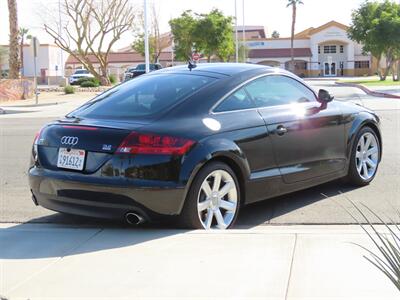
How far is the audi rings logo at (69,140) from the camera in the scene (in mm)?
5465

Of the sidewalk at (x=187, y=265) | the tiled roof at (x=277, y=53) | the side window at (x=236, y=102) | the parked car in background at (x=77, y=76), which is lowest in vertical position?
the sidewalk at (x=187, y=265)

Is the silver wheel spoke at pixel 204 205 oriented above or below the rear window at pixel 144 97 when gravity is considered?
below

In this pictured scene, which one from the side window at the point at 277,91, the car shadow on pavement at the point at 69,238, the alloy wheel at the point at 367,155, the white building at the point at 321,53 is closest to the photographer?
the car shadow on pavement at the point at 69,238

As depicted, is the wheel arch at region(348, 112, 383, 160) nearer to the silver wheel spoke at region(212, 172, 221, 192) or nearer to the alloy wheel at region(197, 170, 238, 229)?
the alloy wheel at region(197, 170, 238, 229)

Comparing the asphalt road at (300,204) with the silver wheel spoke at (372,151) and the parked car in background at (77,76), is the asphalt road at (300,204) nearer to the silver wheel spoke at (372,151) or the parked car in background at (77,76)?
the silver wheel spoke at (372,151)

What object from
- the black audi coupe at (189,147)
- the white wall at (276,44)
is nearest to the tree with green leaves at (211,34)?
the white wall at (276,44)

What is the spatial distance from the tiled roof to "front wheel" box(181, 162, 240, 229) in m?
85.2

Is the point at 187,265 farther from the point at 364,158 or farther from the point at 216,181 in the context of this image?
the point at 364,158

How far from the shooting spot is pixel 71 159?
217 inches

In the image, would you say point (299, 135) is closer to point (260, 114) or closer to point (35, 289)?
point (260, 114)

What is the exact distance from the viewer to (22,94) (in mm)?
33281

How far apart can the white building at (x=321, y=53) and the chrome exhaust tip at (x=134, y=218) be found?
82.4 metres

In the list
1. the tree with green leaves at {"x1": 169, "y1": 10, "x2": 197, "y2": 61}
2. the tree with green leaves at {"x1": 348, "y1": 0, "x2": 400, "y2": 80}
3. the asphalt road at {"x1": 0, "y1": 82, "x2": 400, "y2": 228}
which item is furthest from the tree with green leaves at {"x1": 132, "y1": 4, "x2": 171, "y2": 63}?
the asphalt road at {"x1": 0, "y1": 82, "x2": 400, "y2": 228}

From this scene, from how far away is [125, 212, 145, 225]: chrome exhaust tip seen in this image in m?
5.34
